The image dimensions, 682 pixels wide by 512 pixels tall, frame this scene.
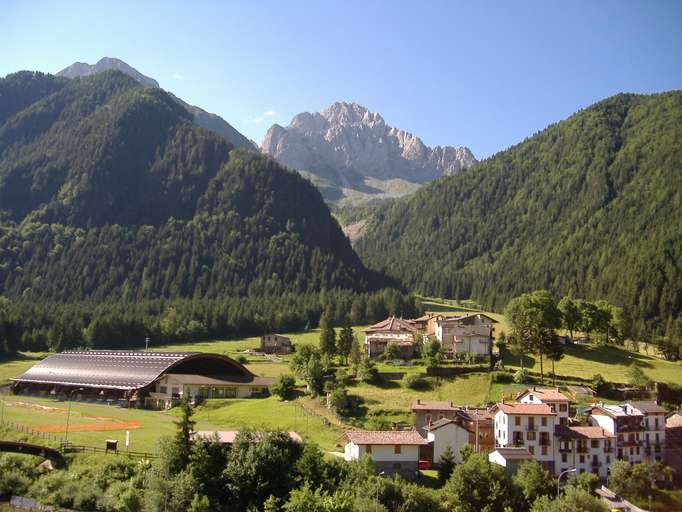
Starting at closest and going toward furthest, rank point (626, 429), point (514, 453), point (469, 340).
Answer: point (514, 453) → point (626, 429) → point (469, 340)

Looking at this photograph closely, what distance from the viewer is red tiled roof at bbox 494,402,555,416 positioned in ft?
232

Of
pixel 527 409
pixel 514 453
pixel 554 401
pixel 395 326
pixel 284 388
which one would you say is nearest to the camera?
pixel 514 453

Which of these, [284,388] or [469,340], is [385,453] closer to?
[284,388]

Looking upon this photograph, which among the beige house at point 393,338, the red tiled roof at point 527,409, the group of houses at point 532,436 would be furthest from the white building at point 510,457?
the beige house at point 393,338

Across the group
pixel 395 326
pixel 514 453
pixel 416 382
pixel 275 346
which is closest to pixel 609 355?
pixel 395 326

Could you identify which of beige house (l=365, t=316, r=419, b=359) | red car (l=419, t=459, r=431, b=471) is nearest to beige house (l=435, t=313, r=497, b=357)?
beige house (l=365, t=316, r=419, b=359)

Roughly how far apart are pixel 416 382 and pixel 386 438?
2568cm

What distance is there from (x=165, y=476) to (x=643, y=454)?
51971 millimetres

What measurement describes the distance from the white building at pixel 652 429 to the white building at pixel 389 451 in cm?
2661

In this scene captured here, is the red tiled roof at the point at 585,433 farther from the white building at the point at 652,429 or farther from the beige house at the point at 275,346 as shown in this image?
the beige house at the point at 275,346

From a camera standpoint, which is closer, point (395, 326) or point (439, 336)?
point (439, 336)

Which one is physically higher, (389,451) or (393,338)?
(393,338)

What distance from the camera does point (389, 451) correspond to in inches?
2584

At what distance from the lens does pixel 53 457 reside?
63906 millimetres
